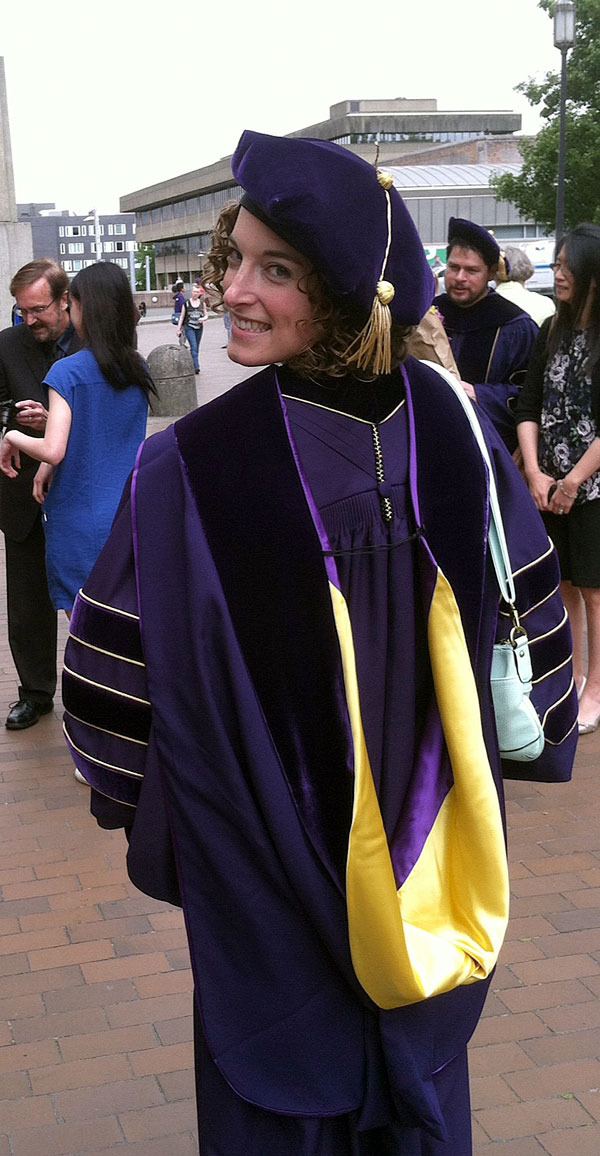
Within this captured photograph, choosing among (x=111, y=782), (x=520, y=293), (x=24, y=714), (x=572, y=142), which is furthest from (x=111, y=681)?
(x=572, y=142)

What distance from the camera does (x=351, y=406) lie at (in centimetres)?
188

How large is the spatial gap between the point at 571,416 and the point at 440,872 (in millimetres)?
3478

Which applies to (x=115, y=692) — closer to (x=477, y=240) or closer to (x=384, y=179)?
(x=384, y=179)

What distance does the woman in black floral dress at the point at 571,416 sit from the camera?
502cm

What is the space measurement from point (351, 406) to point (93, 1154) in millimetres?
1804

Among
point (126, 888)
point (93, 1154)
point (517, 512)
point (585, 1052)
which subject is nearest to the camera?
point (517, 512)

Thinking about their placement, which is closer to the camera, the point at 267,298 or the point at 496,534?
the point at 267,298

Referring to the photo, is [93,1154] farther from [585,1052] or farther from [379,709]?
[379,709]

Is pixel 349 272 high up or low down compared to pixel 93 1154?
up

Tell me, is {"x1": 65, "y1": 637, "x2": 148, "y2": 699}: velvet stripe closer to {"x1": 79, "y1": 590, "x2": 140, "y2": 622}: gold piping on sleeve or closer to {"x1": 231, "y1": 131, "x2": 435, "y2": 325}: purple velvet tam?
{"x1": 79, "y1": 590, "x2": 140, "y2": 622}: gold piping on sleeve

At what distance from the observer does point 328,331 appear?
1835mm

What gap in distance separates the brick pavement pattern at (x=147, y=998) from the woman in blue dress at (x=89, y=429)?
3.04ft

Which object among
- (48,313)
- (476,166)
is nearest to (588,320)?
(48,313)

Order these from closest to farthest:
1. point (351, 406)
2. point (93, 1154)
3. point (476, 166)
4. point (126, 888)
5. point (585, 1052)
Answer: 1. point (351, 406)
2. point (93, 1154)
3. point (585, 1052)
4. point (126, 888)
5. point (476, 166)
